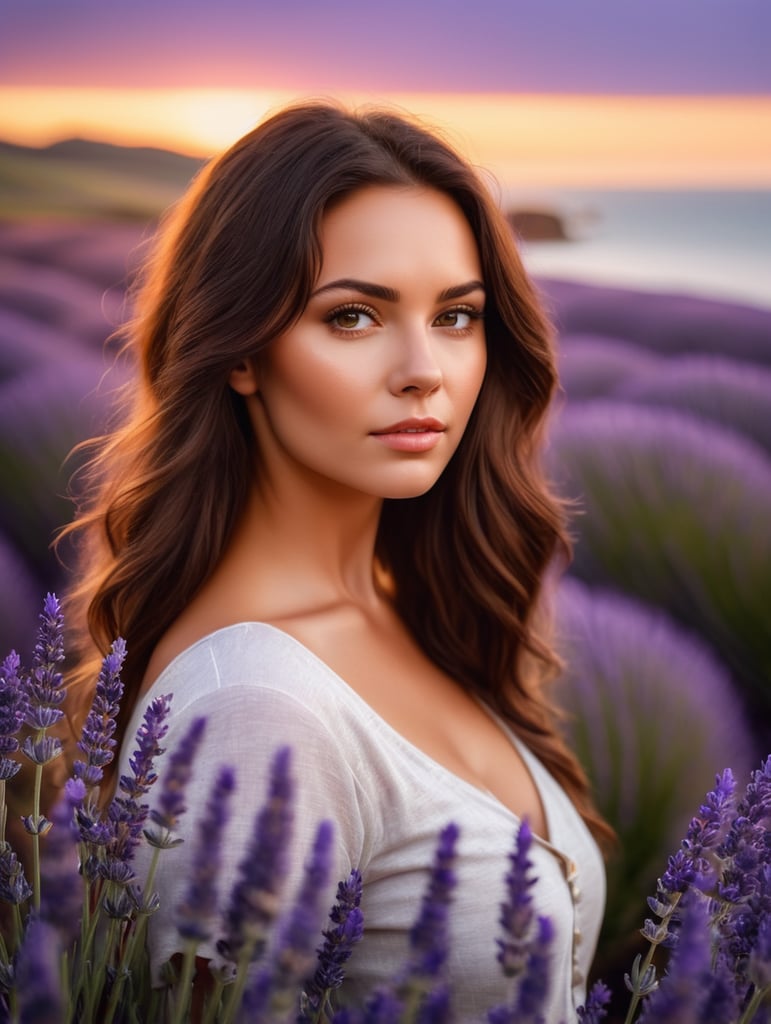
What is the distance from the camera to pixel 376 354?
1.38 metres

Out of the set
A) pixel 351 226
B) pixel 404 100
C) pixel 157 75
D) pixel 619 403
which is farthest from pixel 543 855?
pixel 157 75

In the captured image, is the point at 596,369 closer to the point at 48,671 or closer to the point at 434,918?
the point at 48,671

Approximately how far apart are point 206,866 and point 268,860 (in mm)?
49

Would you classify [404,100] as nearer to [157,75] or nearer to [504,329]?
[157,75]

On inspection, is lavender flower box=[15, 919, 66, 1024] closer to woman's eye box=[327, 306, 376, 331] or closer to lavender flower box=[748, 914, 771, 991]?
lavender flower box=[748, 914, 771, 991]

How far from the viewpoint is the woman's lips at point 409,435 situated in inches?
55.1

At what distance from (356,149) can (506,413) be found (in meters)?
0.52

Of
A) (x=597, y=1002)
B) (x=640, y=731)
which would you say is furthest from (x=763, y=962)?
(x=640, y=731)

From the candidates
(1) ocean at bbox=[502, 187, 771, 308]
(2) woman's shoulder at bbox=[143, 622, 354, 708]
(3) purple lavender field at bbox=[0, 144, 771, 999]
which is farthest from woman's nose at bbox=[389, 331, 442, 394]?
(1) ocean at bbox=[502, 187, 771, 308]

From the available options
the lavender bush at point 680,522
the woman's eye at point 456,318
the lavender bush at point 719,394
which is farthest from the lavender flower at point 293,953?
the lavender bush at point 719,394

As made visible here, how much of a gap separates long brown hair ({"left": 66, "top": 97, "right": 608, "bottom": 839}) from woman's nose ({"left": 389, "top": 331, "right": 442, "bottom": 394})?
0.13 m

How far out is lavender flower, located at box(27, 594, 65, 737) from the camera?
3.13ft

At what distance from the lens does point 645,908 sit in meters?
2.11

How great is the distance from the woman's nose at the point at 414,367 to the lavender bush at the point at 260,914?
555 millimetres
